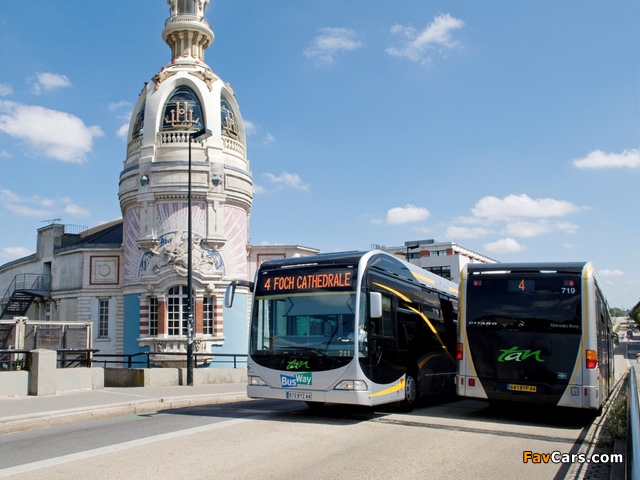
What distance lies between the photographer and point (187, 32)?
122ft

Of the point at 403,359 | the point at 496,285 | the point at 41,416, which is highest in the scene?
the point at 496,285

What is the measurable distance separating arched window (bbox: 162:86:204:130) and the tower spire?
3.28 m

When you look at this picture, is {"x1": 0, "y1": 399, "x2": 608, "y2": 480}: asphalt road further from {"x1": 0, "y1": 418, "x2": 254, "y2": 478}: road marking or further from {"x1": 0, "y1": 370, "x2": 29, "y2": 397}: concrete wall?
{"x1": 0, "y1": 370, "x2": 29, "y2": 397}: concrete wall

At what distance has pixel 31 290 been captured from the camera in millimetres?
36875

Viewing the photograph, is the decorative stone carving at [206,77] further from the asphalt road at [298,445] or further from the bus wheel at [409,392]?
the bus wheel at [409,392]

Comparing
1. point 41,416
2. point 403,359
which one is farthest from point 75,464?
point 403,359

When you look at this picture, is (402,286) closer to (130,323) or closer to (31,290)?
(130,323)

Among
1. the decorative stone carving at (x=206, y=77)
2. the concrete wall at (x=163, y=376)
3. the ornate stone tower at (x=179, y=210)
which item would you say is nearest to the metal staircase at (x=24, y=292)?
the ornate stone tower at (x=179, y=210)

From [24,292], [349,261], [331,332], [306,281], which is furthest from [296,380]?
[24,292]

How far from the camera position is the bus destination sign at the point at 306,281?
38.5 ft

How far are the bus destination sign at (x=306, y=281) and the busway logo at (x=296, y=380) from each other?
158cm

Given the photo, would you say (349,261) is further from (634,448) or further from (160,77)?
(160,77)

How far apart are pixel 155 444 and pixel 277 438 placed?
5.80ft

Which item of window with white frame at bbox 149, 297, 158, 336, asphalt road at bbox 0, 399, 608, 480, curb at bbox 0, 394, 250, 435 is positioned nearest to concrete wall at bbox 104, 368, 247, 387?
curb at bbox 0, 394, 250, 435
